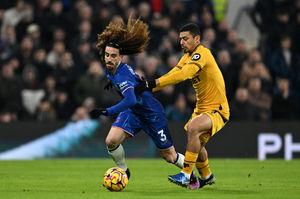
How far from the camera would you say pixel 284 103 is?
17.0 m

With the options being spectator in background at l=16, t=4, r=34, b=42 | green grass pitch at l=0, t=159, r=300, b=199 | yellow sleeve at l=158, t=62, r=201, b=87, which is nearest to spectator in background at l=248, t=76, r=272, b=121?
green grass pitch at l=0, t=159, r=300, b=199

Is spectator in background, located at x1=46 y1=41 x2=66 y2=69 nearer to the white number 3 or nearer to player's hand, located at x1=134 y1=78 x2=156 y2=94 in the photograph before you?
the white number 3

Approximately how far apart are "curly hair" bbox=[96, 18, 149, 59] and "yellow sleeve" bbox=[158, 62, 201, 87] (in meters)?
1.04

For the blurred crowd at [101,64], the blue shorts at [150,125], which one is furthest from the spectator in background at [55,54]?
the blue shorts at [150,125]

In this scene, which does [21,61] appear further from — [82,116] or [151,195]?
[151,195]

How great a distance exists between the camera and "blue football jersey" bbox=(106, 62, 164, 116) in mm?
9438

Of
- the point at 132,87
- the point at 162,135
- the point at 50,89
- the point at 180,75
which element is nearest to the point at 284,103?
the point at 50,89

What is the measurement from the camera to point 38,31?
58.6 ft

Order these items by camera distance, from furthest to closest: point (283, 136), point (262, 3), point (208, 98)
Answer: point (262, 3) < point (283, 136) < point (208, 98)

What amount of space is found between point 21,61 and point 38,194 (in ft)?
29.6

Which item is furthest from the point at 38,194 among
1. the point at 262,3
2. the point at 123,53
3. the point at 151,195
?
the point at 262,3

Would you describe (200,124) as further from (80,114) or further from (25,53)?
(25,53)

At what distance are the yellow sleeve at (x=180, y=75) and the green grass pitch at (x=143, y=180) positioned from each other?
150cm

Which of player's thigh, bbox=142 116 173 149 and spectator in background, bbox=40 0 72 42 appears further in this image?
spectator in background, bbox=40 0 72 42
